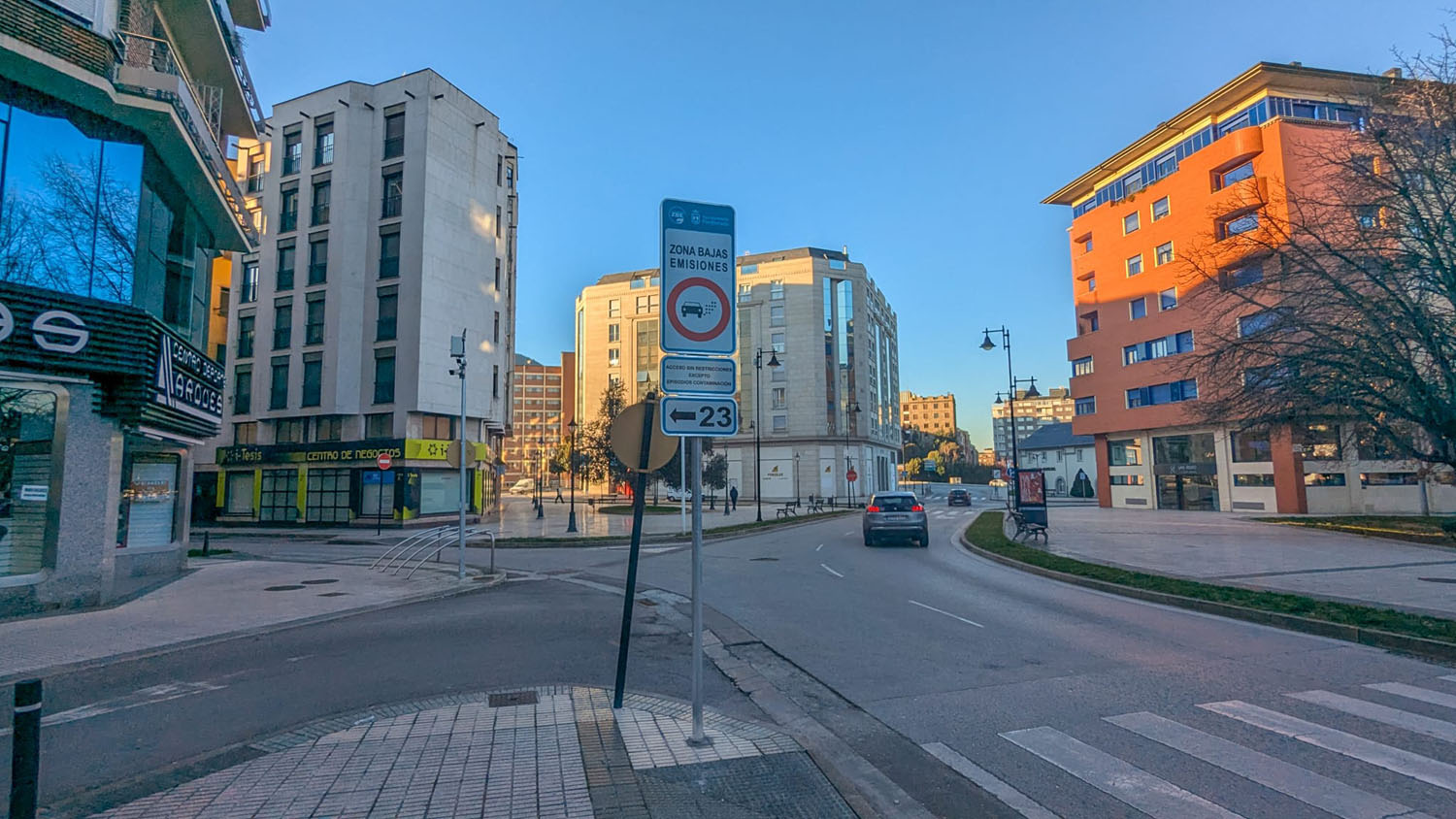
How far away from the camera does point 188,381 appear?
580 inches

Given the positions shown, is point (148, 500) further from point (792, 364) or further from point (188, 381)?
point (792, 364)

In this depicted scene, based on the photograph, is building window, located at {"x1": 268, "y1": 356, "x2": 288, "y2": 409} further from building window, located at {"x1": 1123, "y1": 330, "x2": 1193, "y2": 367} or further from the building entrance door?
A: the building entrance door

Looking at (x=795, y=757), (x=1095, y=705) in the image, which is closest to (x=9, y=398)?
(x=795, y=757)

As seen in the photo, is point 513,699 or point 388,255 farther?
point 388,255

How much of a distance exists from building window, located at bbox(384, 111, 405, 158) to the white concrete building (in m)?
0.08

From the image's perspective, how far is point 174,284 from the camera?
615 inches

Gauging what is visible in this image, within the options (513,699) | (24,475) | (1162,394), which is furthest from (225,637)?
(1162,394)

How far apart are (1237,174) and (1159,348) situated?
1029 centimetres

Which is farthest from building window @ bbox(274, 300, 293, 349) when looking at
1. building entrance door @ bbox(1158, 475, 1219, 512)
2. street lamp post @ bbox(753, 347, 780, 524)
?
building entrance door @ bbox(1158, 475, 1219, 512)

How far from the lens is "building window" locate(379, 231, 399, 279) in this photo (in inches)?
1494

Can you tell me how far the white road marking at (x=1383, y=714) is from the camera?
5.25 meters

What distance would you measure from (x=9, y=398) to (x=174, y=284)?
5483mm

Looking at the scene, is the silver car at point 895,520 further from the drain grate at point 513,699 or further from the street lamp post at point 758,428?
the drain grate at point 513,699

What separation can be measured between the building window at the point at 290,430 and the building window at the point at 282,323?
163 inches
